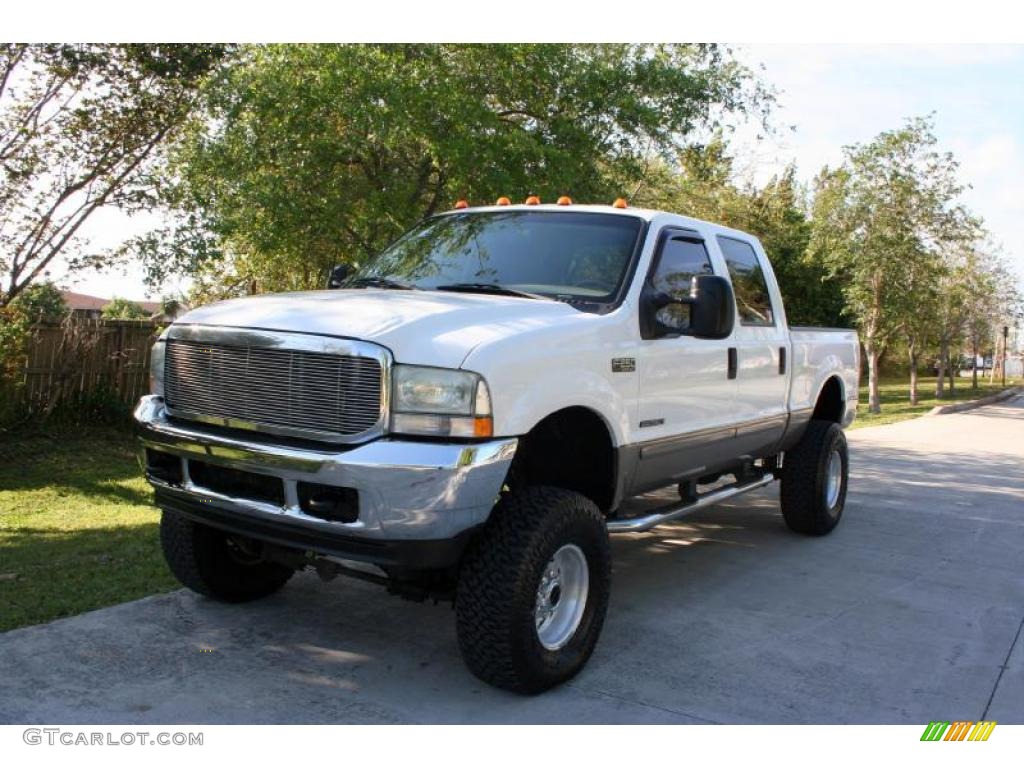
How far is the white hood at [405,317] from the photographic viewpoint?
12.3 feet

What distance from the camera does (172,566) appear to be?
16.3ft

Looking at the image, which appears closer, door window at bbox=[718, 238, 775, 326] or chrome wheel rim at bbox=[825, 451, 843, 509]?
door window at bbox=[718, 238, 775, 326]

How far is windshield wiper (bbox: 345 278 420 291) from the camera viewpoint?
16.6 feet

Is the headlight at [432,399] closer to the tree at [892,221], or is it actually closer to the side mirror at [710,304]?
the side mirror at [710,304]

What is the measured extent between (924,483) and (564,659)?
746cm

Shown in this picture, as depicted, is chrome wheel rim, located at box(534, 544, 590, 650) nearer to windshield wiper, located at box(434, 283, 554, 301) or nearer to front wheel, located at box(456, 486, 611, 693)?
front wheel, located at box(456, 486, 611, 693)

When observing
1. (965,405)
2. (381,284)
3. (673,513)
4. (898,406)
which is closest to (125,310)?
(898,406)

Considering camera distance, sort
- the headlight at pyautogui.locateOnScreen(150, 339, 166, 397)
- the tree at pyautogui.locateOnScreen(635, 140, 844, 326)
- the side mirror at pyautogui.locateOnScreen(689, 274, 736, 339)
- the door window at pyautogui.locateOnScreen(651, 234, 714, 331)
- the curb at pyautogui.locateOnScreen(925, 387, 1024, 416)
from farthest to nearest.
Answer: the tree at pyautogui.locateOnScreen(635, 140, 844, 326)
the curb at pyautogui.locateOnScreen(925, 387, 1024, 416)
the door window at pyautogui.locateOnScreen(651, 234, 714, 331)
the side mirror at pyautogui.locateOnScreen(689, 274, 736, 339)
the headlight at pyautogui.locateOnScreen(150, 339, 166, 397)

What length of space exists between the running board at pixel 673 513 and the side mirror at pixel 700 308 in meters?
0.94

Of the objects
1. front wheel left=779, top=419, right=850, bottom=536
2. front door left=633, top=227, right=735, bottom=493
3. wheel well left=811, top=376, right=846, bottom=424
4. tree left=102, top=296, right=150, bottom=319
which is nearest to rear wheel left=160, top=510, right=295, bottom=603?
front door left=633, top=227, right=735, bottom=493

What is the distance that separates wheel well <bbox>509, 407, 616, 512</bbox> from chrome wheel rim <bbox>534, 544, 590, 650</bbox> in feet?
1.59

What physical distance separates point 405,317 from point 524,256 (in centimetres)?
137

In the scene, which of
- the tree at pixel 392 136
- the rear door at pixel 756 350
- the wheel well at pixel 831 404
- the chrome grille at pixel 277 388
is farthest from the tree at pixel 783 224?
the chrome grille at pixel 277 388
